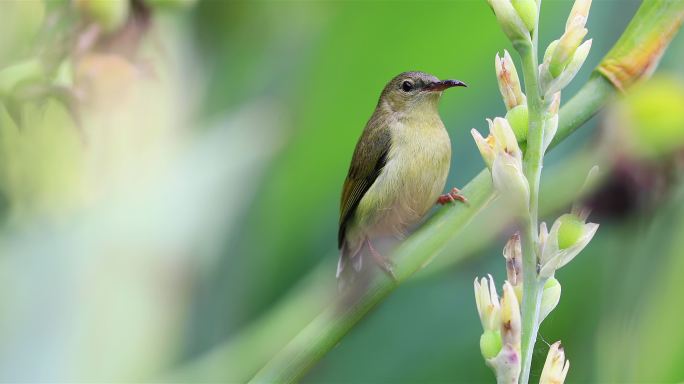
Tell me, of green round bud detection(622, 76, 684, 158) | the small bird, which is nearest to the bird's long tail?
the small bird

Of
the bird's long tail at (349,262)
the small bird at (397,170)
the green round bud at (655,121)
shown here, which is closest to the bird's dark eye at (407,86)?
the small bird at (397,170)

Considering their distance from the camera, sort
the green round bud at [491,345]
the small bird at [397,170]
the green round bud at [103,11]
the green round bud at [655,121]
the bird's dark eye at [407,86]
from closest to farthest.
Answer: the green round bud at [491,345], the green round bud at [103,11], the green round bud at [655,121], the small bird at [397,170], the bird's dark eye at [407,86]

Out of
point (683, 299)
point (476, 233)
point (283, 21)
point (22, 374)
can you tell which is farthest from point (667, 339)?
point (283, 21)

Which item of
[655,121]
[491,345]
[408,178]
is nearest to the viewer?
[491,345]

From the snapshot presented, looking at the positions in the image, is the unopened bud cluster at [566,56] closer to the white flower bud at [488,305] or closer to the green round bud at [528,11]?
the green round bud at [528,11]

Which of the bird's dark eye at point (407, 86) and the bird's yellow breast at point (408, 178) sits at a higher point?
the bird's dark eye at point (407, 86)

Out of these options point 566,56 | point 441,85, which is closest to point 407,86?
point 441,85

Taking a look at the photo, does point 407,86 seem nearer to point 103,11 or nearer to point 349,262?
point 349,262
